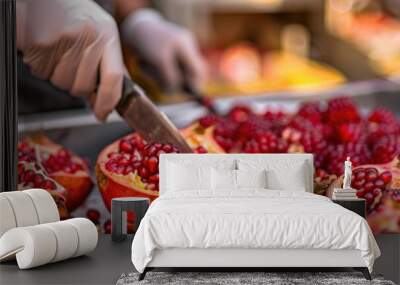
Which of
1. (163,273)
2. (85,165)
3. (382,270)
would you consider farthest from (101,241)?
(382,270)

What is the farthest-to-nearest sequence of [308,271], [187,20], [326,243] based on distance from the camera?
1. [187,20]
2. [308,271]
3. [326,243]

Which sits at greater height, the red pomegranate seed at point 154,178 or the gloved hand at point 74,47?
the gloved hand at point 74,47

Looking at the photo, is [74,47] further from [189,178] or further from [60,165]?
[189,178]

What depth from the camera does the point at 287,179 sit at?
5.94 m

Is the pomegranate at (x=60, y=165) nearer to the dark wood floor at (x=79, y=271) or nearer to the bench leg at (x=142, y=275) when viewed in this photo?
the dark wood floor at (x=79, y=271)

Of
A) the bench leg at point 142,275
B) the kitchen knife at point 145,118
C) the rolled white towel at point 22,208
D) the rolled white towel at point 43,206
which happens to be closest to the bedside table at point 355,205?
the kitchen knife at point 145,118

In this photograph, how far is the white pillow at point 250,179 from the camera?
229 inches

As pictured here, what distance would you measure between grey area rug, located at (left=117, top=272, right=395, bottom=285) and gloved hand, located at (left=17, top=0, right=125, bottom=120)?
225 centimetres

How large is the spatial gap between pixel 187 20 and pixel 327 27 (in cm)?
123

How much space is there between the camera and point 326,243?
4605mm

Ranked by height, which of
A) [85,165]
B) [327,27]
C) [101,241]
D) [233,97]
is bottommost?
[101,241]

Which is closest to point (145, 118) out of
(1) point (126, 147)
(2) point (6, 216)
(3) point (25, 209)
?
(1) point (126, 147)

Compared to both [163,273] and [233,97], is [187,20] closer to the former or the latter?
[233,97]

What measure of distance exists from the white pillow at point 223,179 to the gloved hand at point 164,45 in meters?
1.05
